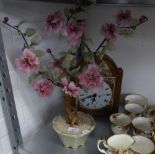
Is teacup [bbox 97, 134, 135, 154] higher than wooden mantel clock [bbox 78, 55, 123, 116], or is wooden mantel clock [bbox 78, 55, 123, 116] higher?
wooden mantel clock [bbox 78, 55, 123, 116]

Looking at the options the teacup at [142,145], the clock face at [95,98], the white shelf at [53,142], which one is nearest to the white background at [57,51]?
the white shelf at [53,142]

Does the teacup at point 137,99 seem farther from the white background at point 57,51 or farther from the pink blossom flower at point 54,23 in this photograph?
the pink blossom flower at point 54,23

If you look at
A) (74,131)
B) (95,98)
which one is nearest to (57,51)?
(95,98)

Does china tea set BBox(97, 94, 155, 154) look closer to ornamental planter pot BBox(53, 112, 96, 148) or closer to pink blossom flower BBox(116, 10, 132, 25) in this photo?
ornamental planter pot BBox(53, 112, 96, 148)

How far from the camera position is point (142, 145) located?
0.78 m

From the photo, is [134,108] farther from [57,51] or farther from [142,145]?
[57,51]

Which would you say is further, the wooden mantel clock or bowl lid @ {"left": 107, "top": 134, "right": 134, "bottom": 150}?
the wooden mantel clock

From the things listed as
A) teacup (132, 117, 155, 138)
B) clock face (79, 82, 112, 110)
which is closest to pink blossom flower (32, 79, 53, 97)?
clock face (79, 82, 112, 110)

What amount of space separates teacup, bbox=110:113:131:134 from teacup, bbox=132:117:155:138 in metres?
0.03

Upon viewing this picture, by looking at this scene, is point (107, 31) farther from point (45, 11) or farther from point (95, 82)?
point (45, 11)

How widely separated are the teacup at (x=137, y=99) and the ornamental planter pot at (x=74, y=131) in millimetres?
217

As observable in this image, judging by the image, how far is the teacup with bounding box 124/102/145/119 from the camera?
897 millimetres

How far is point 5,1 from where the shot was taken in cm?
73

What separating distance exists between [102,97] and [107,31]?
0.29 m
